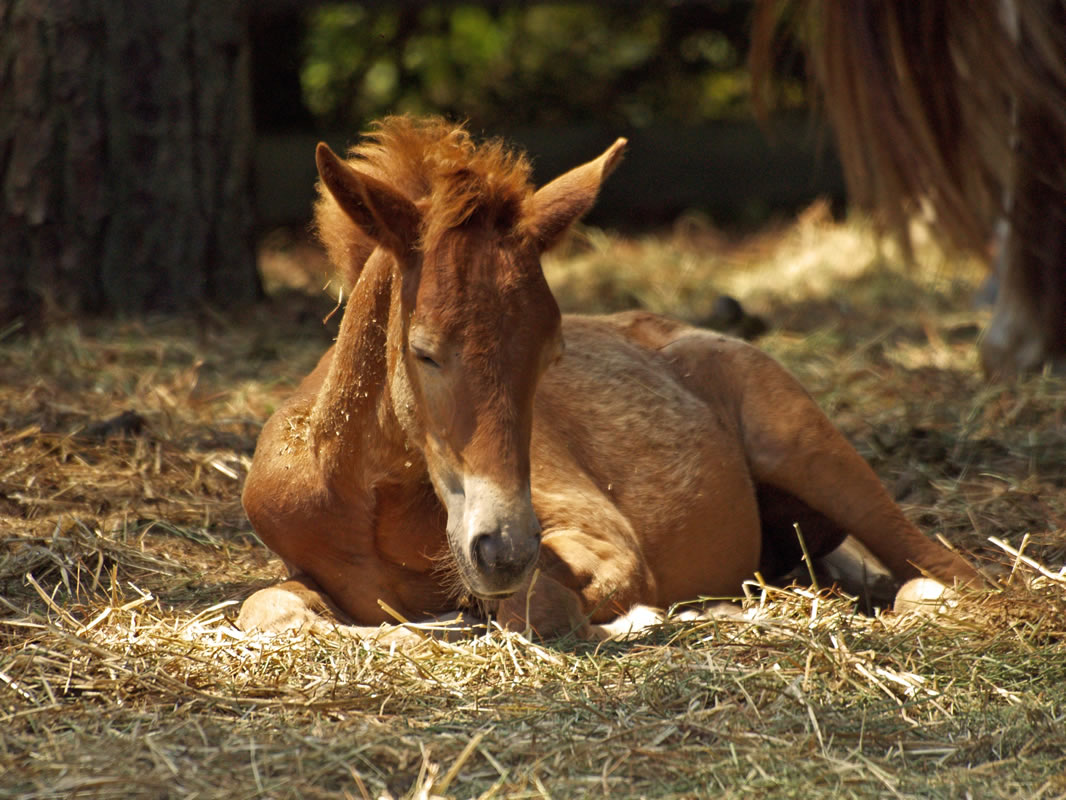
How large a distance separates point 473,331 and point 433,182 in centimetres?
42

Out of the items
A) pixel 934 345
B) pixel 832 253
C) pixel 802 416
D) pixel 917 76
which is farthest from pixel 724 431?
pixel 832 253

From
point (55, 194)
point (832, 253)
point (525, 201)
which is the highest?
point (525, 201)

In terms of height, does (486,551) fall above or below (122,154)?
below

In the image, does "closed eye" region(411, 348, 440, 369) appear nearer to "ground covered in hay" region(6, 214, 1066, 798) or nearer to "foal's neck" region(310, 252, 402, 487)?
"foal's neck" region(310, 252, 402, 487)

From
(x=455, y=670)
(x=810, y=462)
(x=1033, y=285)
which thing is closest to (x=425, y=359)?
(x=455, y=670)

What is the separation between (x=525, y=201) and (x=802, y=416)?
4.58ft

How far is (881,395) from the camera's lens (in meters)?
5.29

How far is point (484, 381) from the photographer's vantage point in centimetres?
254

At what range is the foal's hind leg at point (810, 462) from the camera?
3.60 metres

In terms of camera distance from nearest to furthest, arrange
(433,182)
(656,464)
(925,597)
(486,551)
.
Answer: (486,551) → (433,182) → (925,597) → (656,464)

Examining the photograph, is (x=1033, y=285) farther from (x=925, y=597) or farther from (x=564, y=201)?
(x=564, y=201)

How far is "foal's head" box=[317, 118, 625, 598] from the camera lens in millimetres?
2518

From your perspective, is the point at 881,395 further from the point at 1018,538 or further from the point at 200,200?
the point at 200,200

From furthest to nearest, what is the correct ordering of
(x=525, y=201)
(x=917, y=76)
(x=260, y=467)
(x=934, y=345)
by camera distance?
(x=934, y=345)
(x=917, y=76)
(x=260, y=467)
(x=525, y=201)
